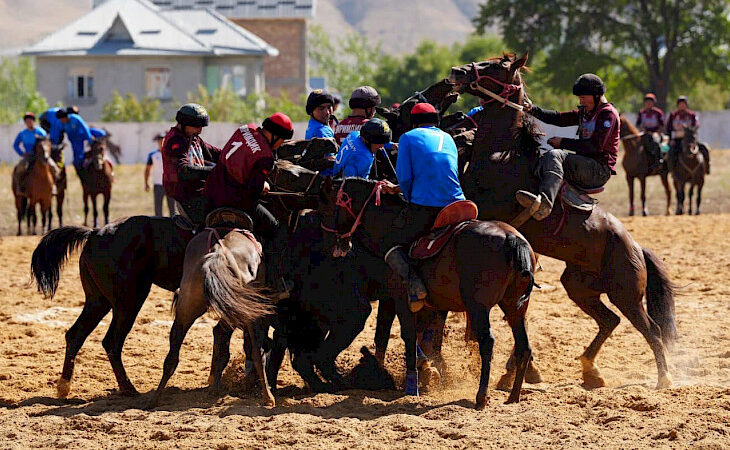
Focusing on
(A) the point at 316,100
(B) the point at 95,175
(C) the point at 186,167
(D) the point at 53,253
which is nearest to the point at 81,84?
(B) the point at 95,175

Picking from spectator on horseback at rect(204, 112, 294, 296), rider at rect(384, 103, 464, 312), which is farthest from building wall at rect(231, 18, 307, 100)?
rider at rect(384, 103, 464, 312)

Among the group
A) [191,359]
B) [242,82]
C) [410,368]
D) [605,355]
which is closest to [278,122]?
[410,368]

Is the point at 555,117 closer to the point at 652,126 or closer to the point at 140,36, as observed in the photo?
the point at 652,126

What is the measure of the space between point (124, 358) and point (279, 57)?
60.9m

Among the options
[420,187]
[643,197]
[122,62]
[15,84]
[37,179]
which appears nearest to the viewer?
[420,187]

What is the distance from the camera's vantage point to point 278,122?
27.8ft

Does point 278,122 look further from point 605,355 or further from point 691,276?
point 691,276

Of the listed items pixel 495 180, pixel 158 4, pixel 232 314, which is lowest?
pixel 232 314

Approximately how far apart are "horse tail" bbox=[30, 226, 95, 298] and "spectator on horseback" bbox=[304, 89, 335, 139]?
92.5 inches

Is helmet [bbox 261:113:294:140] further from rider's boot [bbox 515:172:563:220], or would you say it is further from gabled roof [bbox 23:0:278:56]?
gabled roof [bbox 23:0:278:56]

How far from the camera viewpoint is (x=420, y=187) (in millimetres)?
8078

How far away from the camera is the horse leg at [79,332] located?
865cm

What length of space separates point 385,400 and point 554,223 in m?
2.14

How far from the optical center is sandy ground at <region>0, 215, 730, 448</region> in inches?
271
